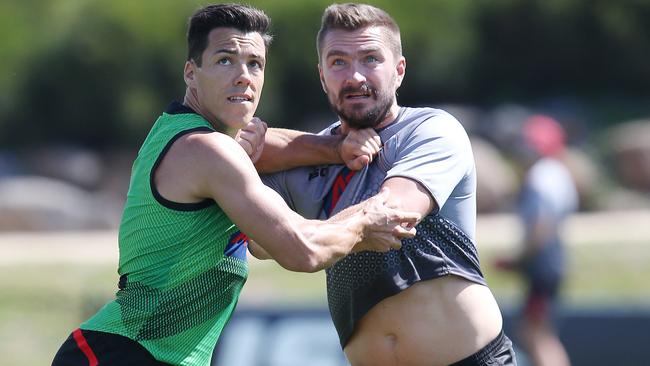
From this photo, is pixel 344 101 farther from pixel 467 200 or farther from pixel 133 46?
pixel 133 46

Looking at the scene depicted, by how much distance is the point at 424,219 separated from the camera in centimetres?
472

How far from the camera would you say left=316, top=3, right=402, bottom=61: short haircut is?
490 cm

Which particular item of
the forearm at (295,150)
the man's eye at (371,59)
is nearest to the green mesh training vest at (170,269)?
the forearm at (295,150)

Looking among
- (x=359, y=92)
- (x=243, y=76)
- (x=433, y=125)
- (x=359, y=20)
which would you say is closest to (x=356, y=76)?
(x=359, y=92)

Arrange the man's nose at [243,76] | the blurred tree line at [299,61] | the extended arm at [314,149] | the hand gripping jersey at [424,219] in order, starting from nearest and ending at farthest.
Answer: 1. the man's nose at [243,76]
2. the hand gripping jersey at [424,219]
3. the extended arm at [314,149]
4. the blurred tree line at [299,61]

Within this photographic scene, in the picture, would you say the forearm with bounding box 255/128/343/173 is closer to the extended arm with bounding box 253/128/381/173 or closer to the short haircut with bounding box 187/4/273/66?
the extended arm with bounding box 253/128/381/173

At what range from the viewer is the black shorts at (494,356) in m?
4.68

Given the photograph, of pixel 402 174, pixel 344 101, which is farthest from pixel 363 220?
pixel 344 101

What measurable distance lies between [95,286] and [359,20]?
918cm

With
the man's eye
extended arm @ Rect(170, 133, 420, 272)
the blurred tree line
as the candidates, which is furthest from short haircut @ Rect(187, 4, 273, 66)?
the blurred tree line

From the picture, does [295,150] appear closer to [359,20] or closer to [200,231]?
[359,20]

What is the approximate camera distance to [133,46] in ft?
84.6

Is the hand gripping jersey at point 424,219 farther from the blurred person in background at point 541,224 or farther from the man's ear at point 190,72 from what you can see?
the blurred person in background at point 541,224

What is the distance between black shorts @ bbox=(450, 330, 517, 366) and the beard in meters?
0.96
